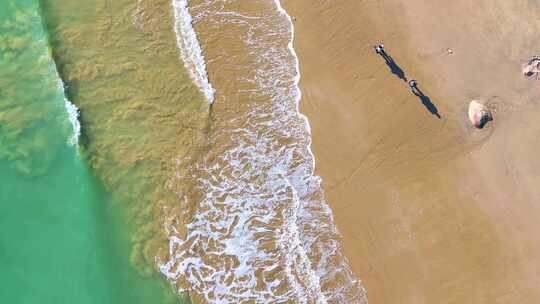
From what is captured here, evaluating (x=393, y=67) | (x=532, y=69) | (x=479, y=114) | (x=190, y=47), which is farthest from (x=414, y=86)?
(x=190, y=47)

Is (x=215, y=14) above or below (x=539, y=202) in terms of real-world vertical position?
above

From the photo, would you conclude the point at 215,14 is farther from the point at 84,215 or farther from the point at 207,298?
the point at 207,298

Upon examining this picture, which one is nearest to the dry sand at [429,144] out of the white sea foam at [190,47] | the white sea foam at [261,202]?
the white sea foam at [261,202]

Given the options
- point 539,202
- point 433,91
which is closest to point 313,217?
point 433,91

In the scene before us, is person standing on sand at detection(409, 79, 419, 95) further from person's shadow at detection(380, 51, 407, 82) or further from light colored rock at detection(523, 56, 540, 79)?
light colored rock at detection(523, 56, 540, 79)

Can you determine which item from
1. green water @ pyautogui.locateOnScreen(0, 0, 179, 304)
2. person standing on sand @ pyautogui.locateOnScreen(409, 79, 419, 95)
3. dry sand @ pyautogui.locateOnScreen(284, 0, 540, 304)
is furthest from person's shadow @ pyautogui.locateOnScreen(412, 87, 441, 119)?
green water @ pyautogui.locateOnScreen(0, 0, 179, 304)

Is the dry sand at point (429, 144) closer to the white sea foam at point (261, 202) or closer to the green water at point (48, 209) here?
the white sea foam at point (261, 202)

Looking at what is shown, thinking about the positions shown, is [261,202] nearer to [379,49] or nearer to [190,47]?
[190,47]
